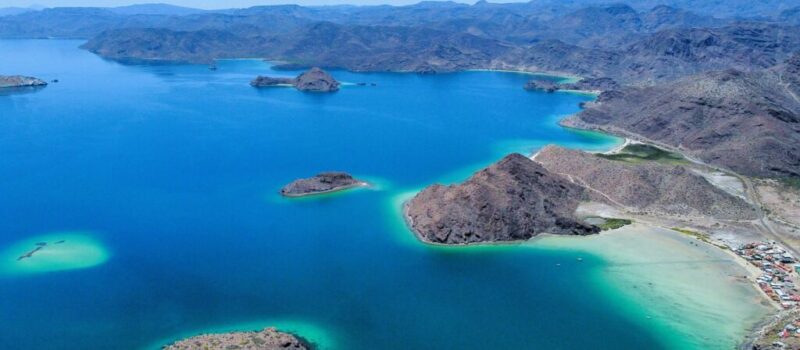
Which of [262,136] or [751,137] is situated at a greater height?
[751,137]

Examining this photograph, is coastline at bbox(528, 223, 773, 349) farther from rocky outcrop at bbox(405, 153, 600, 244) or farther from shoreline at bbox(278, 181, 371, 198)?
shoreline at bbox(278, 181, 371, 198)

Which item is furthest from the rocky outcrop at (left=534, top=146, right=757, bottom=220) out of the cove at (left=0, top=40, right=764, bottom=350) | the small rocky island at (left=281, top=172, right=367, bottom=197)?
the small rocky island at (left=281, top=172, right=367, bottom=197)

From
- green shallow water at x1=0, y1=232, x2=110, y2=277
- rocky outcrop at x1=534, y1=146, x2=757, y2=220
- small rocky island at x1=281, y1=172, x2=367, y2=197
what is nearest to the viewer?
green shallow water at x1=0, y1=232, x2=110, y2=277

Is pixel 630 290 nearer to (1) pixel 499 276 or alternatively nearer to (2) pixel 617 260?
(2) pixel 617 260

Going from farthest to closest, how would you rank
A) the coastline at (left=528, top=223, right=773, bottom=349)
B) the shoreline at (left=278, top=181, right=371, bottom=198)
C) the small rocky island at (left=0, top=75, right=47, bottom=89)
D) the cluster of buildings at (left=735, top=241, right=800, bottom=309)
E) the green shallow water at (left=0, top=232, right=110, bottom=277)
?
the small rocky island at (left=0, top=75, right=47, bottom=89) → the shoreline at (left=278, top=181, right=371, bottom=198) → the green shallow water at (left=0, top=232, right=110, bottom=277) → the cluster of buildings at (left=735, top=241, right=800, bottom=309) → the coastline at (left=528, top=223, right=773, bottom=349)

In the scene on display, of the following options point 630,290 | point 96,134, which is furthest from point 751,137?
point 96,134

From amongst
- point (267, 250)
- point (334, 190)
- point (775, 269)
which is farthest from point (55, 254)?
point (775, 269)
